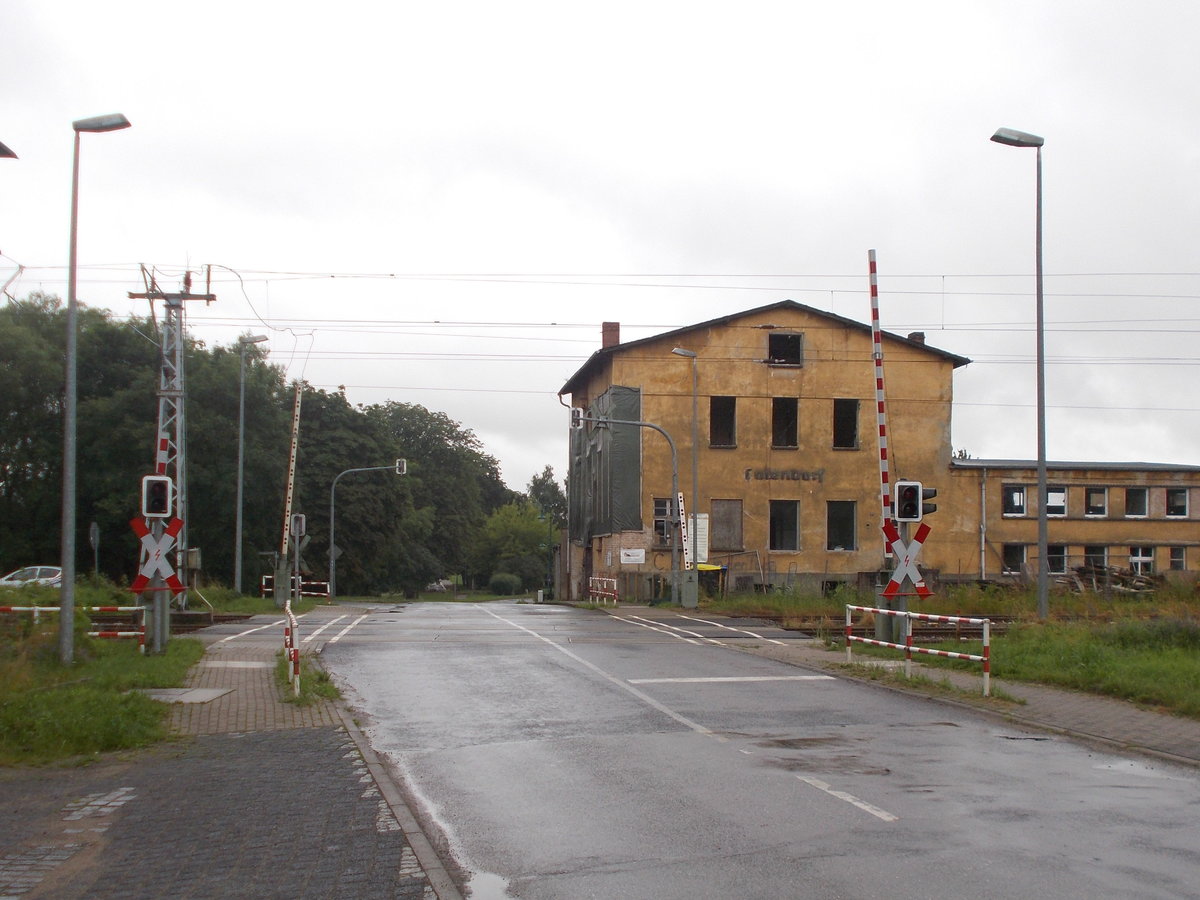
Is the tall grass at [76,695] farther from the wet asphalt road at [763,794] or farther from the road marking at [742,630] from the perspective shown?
the road marking at [742,630]

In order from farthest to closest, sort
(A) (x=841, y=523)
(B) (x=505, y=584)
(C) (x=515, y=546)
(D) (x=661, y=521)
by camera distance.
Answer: (C) (x=515, y=546) → (B) (x=505, y=584) → (A) (x=841, y=523) → (D) (x=661, y=521)

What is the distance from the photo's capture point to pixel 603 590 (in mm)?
50031

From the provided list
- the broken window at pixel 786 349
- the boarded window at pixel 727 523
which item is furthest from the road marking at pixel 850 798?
the broken window at pixel 786 349

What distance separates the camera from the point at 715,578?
143ft

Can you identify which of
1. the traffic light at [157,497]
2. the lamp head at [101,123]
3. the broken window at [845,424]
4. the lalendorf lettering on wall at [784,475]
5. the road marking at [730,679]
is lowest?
the road marking at [730,679]

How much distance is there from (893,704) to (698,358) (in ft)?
119

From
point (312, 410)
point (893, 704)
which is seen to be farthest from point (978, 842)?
point (312, 410)

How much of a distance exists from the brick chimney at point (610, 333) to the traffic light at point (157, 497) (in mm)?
40217

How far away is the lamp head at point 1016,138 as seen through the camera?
72.6 feet

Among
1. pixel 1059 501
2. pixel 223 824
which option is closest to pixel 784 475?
pixel 1059 501

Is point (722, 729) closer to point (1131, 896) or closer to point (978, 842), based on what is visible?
point (978, 842)

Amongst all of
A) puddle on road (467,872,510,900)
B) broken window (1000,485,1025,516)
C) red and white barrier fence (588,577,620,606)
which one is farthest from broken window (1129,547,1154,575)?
puddle on road (467,872,510,900)

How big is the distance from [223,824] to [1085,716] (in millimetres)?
9031

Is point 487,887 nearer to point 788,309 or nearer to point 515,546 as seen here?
point 788,309
